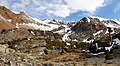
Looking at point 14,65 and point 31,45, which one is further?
point 31,45

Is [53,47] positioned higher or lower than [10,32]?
lower

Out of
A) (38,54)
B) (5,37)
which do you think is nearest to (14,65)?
(38,54)

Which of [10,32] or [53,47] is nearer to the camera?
[53,47]

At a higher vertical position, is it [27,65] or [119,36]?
[119,36]

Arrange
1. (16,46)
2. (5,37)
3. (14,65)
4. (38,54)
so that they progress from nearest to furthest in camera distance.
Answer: (14,65)
(38,54)
(16,46)
(5,37)

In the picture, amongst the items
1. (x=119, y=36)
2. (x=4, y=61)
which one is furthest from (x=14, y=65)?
(x=119, y=36)

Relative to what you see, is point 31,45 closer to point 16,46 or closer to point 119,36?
point 16,46

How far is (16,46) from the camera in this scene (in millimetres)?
99250

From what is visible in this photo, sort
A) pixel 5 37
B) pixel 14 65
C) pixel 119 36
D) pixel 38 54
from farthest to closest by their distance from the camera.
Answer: pixel 5 37 → pixel 119 36 → pixel 38 54 → pixel 14 65

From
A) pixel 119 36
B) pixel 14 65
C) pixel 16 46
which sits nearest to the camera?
pixel 14 65

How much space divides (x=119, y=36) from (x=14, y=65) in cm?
6074

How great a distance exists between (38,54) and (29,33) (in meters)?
52.1

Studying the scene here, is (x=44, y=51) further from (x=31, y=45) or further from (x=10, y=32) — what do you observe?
(x=10, y=32)

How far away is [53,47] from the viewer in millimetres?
95375
